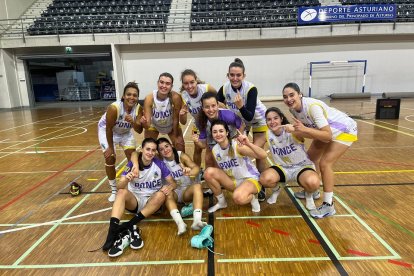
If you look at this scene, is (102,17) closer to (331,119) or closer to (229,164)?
(229,164)

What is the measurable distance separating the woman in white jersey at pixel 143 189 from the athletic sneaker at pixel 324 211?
1.53 metres

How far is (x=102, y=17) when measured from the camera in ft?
53.4

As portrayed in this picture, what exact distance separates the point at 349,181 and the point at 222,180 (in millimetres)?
2027

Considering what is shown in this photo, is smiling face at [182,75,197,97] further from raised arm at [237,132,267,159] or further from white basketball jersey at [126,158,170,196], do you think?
white basketball jersey at [126,158,170,196]

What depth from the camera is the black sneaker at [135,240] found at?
2693mm

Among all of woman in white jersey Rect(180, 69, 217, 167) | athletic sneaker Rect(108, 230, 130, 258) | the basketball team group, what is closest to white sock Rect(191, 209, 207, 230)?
the basketball team group

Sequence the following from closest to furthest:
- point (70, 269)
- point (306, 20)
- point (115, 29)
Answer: point (70, 269)
point (306, 20)
point (115, 29)

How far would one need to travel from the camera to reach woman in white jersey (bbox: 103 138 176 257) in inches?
113

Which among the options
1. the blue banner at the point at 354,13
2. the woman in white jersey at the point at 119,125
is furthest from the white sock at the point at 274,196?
the blue banner at the point at 354,13

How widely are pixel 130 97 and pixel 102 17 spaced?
14964mm

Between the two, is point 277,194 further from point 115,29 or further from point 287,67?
point 115,29

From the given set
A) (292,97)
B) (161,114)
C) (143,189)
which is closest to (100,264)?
(143,189)

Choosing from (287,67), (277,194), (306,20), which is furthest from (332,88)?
(277,194)

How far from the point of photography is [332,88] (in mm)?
16062
